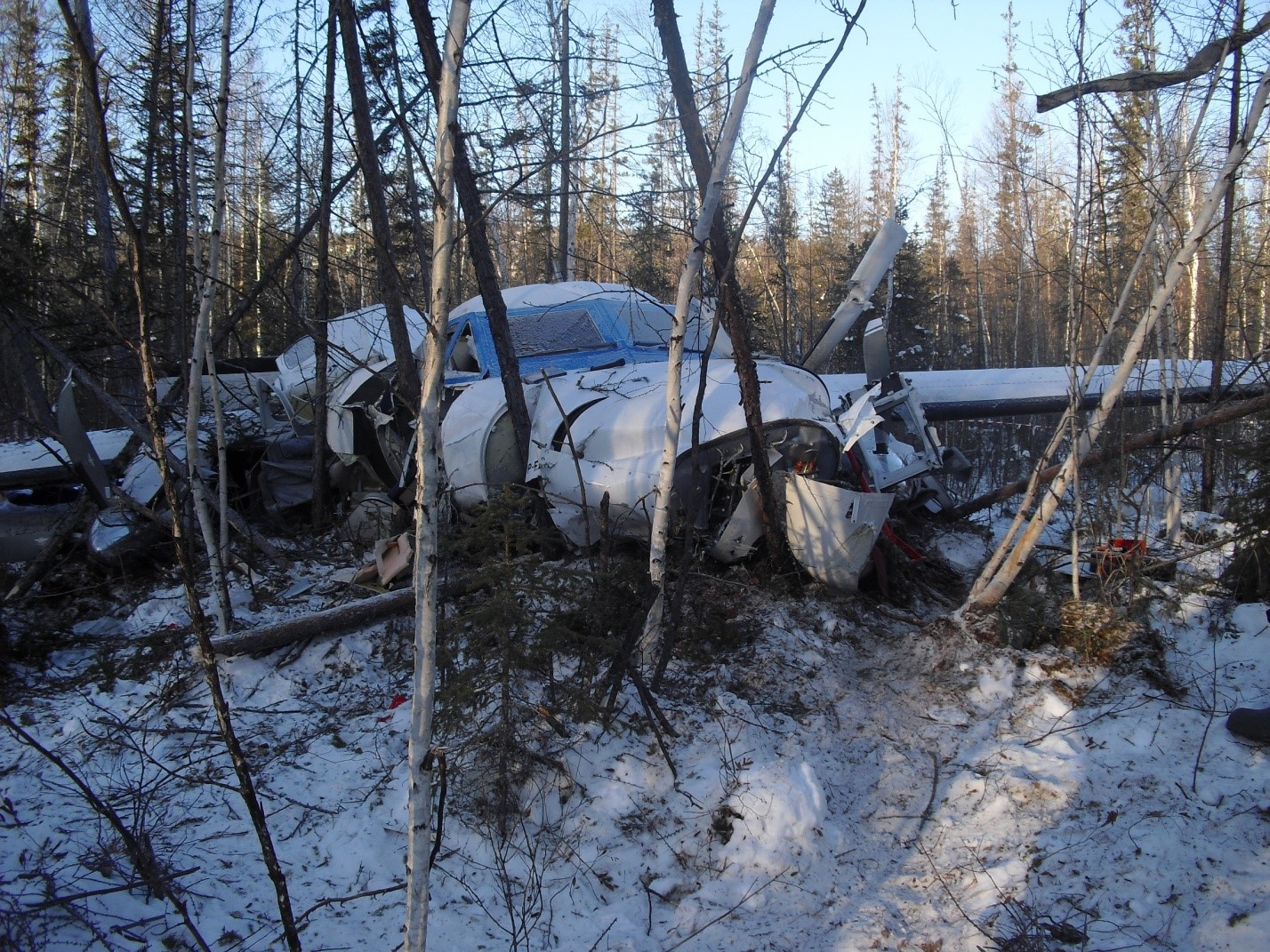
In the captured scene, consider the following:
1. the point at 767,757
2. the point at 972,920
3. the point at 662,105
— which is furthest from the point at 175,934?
the point at 662,105

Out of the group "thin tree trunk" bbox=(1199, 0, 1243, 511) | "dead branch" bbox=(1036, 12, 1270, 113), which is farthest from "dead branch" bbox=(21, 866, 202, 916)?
"thin tree trunk" bbox=(1199, 0, 1243, 511)

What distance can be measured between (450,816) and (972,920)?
2461mm

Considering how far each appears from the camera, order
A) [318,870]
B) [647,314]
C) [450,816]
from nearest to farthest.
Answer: [318,870], [450,816], [647,314]

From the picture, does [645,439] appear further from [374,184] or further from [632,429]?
[374,184]

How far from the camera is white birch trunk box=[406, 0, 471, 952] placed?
2.56 meters

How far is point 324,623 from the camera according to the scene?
5781mm

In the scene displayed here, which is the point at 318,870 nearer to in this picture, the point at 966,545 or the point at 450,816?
A: the point at 450,816

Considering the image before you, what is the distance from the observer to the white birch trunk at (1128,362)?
444cm

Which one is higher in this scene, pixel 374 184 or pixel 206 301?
pixel 374 184

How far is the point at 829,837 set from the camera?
405 centimetres

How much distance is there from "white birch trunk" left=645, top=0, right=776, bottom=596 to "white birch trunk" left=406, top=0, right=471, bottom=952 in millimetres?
2049

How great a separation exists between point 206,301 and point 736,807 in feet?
14.9

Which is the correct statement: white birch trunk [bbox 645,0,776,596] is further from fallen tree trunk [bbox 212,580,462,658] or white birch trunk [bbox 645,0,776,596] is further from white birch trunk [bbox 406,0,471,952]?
white birch trunk [bbox 406,0,471,952]

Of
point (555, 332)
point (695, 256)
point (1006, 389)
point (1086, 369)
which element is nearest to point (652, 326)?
point (555, 332)
